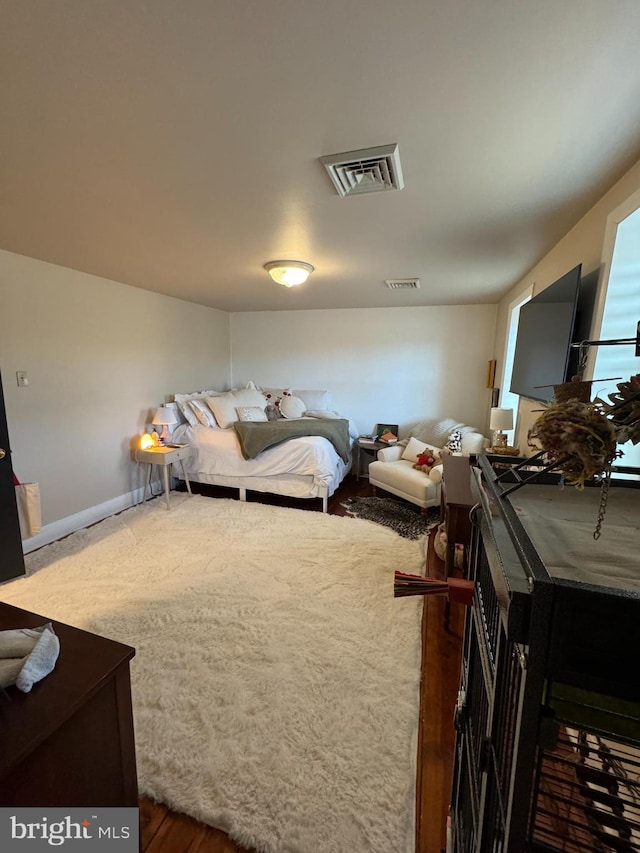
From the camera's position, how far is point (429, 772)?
4.52ft

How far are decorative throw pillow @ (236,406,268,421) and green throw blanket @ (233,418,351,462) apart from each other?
209mm

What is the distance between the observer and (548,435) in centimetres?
64

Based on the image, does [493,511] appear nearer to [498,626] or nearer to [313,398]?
[498,626]

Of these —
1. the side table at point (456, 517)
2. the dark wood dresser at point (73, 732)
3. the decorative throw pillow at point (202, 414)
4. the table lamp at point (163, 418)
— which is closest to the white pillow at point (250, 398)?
the decorative throw pillow at point (202, 414)

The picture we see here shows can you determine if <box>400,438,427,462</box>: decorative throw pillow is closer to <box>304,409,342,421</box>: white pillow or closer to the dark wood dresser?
<box>304,409,342,421</box>: white pillow

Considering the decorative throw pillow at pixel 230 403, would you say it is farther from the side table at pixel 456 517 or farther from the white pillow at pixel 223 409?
the side table at pixel 456 517

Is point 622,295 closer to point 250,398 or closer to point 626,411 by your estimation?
point 626,411

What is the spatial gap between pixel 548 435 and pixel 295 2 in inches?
41.6

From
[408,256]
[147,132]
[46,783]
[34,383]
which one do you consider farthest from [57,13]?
[34,383]

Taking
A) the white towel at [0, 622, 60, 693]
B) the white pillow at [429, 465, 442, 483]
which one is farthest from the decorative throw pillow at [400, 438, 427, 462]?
the white towel at [0, 622, 60, 693]

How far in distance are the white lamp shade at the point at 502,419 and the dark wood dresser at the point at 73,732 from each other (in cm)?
281

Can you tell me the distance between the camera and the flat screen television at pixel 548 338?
1.80 m

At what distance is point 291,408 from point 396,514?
202 cm

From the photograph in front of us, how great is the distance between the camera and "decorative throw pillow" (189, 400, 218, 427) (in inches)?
168
